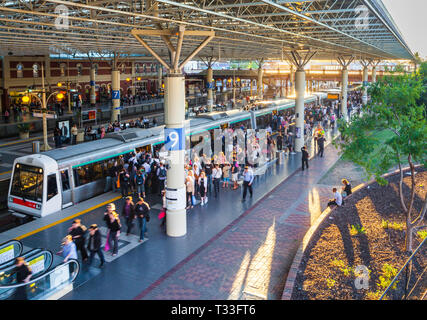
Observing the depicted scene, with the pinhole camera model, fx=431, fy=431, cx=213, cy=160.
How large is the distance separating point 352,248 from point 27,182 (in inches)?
421

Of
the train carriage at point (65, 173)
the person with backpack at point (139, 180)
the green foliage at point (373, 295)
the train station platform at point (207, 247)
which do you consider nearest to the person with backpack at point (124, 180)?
the person with backpack at point (139, 180)

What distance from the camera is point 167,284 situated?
10031 millimetres

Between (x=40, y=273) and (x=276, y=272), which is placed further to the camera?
(x=276, y=272)

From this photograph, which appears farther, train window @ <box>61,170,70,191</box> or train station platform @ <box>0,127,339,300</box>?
train window @ <box>61,170,70,191</box>

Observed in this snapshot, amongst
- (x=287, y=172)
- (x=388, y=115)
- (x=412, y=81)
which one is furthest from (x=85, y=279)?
(x=287, y=172)

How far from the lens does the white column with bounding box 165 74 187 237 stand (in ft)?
41.8

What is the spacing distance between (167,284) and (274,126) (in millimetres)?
25609

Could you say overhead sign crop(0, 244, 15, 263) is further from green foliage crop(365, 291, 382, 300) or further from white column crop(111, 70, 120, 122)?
white column crop(111, 70, 120, 122)

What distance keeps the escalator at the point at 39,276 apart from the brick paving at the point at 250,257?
1.68 m

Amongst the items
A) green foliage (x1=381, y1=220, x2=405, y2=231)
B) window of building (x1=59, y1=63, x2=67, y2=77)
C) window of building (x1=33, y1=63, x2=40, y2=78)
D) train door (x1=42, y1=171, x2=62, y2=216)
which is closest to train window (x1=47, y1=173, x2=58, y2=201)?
train door (x1=42, y1=171, x2=62, y2=216)

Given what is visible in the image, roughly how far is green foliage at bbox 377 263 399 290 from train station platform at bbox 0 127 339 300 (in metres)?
2.21

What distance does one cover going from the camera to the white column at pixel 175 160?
12734mm
